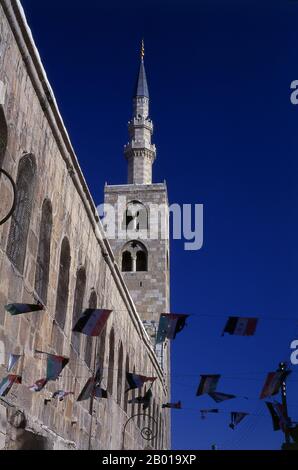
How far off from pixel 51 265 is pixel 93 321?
52.0 inches

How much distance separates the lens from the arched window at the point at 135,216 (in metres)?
38.6

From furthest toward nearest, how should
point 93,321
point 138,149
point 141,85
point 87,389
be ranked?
point 141,85
point 138,149
point 87,389
point 93,321

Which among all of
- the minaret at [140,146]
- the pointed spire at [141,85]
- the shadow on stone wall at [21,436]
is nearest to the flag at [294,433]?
the shadow on stone wall at [21,436]

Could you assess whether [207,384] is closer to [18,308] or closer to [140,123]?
[18,308]

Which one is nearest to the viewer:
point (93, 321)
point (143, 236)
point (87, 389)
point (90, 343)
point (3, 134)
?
point (3, 134)

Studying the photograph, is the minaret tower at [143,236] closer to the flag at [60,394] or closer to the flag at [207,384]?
the flag at [207,384]

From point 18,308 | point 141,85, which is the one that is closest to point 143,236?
point 141,85

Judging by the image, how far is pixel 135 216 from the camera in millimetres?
38812

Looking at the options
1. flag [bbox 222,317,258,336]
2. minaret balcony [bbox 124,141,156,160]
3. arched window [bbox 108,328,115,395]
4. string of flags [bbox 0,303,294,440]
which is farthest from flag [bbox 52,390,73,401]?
minaret balcony [bbox 124,141,156,160]

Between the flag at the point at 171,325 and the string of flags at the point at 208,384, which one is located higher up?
the flag at the point at 171,325

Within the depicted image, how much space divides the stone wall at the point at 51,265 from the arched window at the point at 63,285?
18 cm

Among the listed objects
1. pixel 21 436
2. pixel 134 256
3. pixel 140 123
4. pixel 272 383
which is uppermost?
pixel 140 123
